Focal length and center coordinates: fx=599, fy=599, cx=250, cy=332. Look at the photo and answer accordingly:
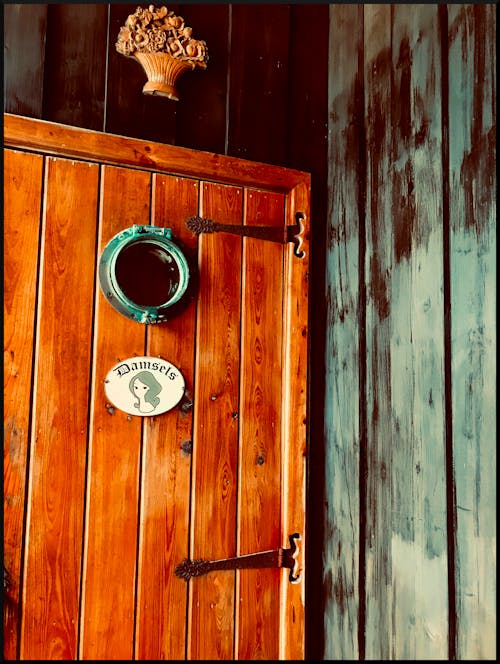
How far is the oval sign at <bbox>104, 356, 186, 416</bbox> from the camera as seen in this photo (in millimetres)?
1570

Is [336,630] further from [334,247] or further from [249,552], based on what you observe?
[334,247]

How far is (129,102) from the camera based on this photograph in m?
1.72

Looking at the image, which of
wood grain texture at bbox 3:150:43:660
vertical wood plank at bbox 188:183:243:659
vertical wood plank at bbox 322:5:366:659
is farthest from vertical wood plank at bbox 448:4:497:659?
wood grain texture at bbox 3:150:43:660

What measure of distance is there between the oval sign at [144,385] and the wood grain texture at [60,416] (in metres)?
0.08

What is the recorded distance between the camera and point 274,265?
179cm

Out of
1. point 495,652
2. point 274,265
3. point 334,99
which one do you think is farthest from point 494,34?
point 495,652

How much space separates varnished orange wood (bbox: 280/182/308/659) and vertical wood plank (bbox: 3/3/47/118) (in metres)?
0.77

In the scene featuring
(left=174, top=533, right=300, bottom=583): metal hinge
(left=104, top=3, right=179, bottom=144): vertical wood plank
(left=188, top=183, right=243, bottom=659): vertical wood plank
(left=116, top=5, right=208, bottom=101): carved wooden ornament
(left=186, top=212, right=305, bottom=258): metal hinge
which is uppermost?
(left=116, top=5, right=208, bottom=101): carved wooden ornament

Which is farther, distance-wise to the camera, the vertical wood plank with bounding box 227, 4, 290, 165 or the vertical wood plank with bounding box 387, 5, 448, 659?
the vertical wood plank with bounding box 227, 4, 290, 165

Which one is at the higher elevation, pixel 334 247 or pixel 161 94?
pixel 161 94

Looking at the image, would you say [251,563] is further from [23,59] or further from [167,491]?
[23,59]

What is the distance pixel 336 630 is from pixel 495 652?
612mm

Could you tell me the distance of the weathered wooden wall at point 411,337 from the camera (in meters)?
1.23

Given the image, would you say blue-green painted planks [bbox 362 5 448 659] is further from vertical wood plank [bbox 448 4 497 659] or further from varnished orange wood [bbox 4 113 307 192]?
varnished orange wood [bbox 4 113 307 192]
